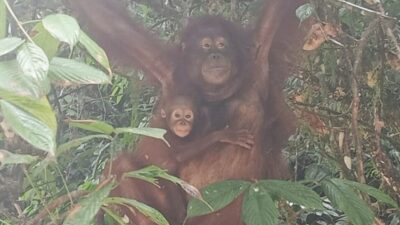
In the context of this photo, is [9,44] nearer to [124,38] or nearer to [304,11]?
[304,11]

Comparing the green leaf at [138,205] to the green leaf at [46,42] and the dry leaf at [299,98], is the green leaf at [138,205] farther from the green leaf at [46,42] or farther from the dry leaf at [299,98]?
the dry leaf at [299,98]

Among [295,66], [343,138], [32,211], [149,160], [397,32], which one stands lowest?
[32,211]

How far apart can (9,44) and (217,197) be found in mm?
1172

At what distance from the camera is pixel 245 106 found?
131 inches

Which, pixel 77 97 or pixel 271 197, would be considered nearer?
pixel 271 197

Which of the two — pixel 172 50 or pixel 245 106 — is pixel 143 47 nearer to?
pixel 172 50

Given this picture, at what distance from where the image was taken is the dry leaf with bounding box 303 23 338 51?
9.59 ft

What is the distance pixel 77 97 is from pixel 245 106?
1.31 m

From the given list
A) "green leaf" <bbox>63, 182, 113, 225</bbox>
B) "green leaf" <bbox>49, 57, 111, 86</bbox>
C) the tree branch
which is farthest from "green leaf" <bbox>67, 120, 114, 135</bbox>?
the tree branch

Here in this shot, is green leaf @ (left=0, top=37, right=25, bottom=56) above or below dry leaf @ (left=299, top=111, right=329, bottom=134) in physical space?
above

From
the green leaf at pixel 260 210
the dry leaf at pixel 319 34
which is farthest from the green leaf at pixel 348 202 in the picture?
the dry leaf at pixel 319 34

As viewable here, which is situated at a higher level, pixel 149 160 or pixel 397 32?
pixel 397 32

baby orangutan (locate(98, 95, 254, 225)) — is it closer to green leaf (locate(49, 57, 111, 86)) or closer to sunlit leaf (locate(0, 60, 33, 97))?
green leaf (locate(49, 57, 111, 86))

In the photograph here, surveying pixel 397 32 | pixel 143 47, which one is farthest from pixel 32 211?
pixel 397 32
